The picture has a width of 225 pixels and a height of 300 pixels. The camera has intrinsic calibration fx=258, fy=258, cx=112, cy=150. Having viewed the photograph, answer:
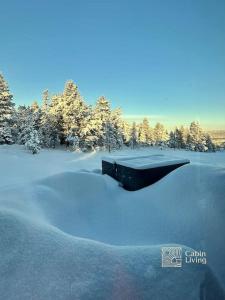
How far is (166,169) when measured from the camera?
8438mm

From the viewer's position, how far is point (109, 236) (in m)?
5.45

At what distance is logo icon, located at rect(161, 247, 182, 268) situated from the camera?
2811 millimetres

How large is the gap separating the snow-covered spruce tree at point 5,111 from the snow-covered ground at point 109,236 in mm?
22566

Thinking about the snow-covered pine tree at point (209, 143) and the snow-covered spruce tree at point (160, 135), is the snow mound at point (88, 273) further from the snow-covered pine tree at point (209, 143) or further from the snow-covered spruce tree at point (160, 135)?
the snow-covered pine tree at point (209, 143)

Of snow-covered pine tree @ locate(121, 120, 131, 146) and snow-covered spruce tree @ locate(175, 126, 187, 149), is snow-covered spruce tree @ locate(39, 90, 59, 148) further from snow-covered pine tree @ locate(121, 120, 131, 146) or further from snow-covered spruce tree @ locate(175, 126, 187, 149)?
snow-covered spruce tree @ locate(175, 126, 187, 149)

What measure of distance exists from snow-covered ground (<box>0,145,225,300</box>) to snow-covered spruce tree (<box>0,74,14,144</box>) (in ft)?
74.0

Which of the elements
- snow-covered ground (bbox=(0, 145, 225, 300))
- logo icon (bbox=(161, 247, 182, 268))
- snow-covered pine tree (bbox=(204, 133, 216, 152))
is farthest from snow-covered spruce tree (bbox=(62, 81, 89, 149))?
snow-covered pine tree (bbox=(204, 133, 216, 152))

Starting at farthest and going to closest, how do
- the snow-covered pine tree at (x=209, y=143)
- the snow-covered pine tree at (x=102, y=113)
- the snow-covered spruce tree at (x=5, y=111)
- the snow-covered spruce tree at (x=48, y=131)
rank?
the snow-covered pine tree at (x=209, y=143)
the snow-covered pine tree at (x=102, y=113)
the snow-covered spruce tree at (x=48, y=131)
the snow-covered spruce tree at (x=5, y=111)

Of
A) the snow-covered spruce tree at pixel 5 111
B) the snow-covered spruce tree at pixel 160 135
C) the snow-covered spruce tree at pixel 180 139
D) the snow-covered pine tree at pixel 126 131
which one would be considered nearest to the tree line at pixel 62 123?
the snow-covered spruce tree at pixel 5 111

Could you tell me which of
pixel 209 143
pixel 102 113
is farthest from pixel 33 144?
pixel 209 143

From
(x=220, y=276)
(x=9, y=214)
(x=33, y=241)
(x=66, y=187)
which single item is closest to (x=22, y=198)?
(x=66, y=187)

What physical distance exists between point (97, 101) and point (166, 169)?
102 ft

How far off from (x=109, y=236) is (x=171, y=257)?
270 cm

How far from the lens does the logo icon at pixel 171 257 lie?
2811mm
